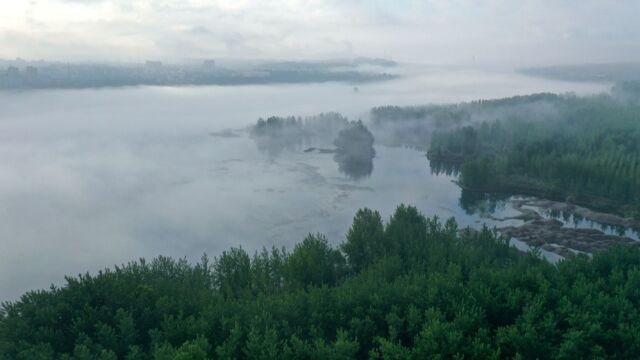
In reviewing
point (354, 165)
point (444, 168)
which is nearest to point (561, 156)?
point (444, 168)

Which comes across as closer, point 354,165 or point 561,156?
point 561,156

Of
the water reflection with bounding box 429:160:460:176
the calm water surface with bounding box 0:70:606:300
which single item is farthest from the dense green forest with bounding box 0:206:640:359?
the water reflection with bounding box 429:160:460:176

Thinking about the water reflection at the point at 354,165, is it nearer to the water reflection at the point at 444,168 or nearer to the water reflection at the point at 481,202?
the water reflection at the point at 444,168

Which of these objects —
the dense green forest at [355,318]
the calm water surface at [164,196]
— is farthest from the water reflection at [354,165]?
the dense green forest at [355,318]

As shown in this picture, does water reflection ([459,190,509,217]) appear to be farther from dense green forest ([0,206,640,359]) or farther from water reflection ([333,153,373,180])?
dense green forest ([0,206,640,359])

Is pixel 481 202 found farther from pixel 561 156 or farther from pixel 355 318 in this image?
pixel 355 318

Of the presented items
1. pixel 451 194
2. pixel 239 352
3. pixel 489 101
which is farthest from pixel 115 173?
pixel 489 101

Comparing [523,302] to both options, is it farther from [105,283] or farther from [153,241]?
[153,241]
